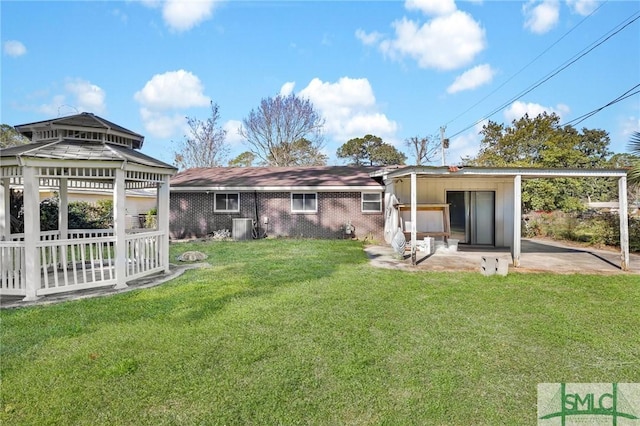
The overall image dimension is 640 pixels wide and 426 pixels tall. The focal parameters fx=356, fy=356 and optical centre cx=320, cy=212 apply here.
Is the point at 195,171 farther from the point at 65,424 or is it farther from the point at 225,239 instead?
the point at 65,424

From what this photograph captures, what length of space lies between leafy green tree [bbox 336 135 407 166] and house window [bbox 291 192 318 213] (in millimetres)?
24196

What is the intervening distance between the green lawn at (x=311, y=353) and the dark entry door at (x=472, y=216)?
6709 mm

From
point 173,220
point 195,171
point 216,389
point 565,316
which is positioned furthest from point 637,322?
point 195,171

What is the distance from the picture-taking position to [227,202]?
16.0m

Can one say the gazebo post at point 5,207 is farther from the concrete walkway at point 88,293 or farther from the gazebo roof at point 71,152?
the concrete walkway at point 88,293

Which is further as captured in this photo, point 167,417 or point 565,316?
point 565,316

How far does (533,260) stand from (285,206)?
9686 millimetres

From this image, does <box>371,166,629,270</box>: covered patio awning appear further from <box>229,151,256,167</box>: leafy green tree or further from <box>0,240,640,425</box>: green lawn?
<box>229,151,256,167</box>: leafy green tree

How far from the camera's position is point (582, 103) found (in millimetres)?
17203

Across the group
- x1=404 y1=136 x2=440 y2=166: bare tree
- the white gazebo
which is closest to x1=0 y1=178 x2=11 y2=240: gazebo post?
the white gazebo

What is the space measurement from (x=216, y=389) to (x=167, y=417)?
44cm

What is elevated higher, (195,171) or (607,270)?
(195,171)

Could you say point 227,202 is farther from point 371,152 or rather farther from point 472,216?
point 371,152

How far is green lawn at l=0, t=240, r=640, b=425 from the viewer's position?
2740 millimetres
